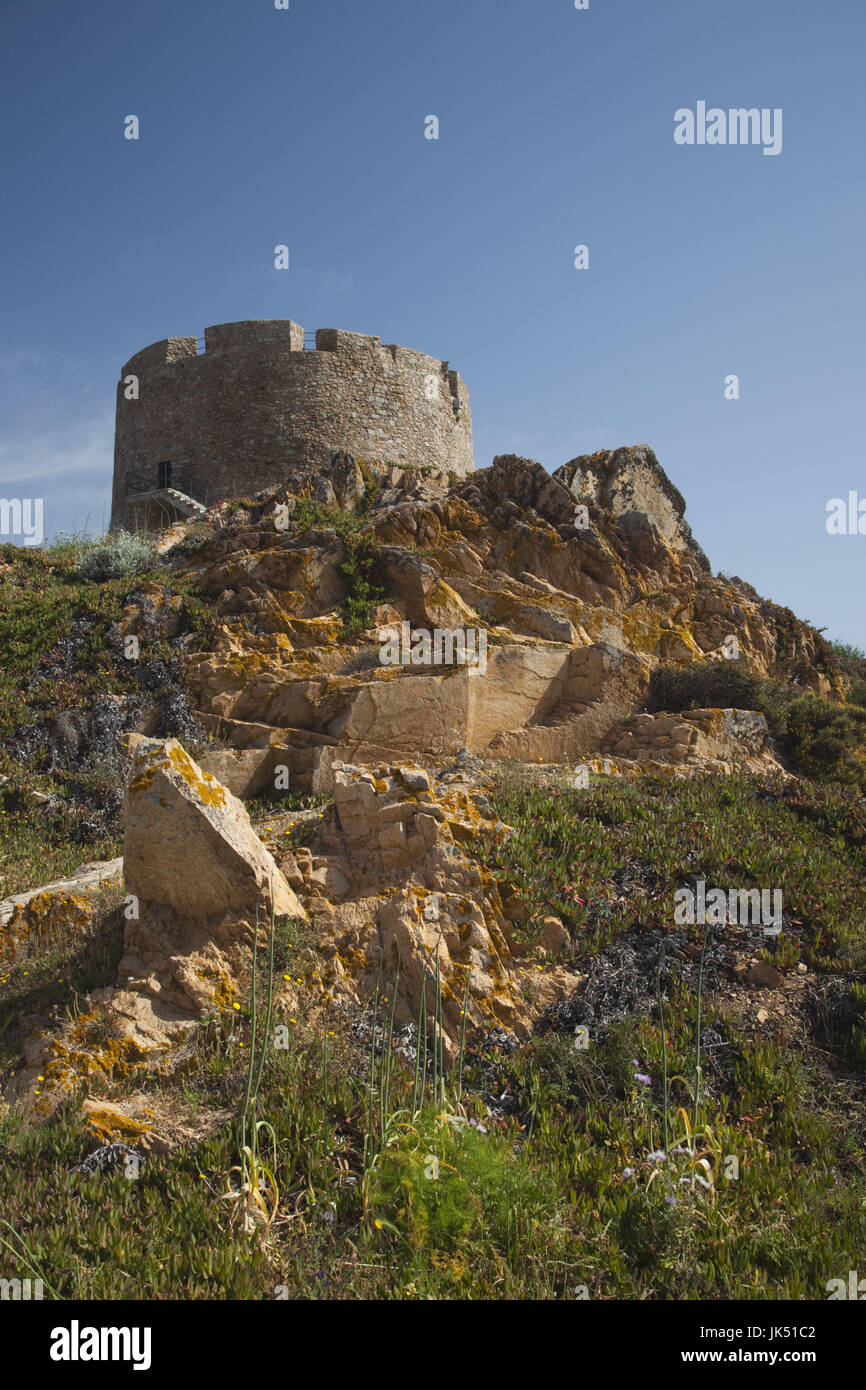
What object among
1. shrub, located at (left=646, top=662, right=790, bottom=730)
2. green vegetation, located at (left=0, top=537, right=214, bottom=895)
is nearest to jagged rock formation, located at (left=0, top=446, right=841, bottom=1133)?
green vegetation, located at (left=0, top=537, right=214, bottom=895)

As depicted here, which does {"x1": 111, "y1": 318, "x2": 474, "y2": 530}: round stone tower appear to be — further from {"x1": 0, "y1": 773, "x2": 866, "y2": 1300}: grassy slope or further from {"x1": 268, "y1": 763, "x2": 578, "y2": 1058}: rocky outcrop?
{"x1": 0, "y1": 773, "x2": 866, "y2": 1300}: grassy slope

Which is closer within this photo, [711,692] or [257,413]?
[711,692]

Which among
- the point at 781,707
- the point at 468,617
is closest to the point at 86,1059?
the point at 468,617

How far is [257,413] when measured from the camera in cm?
2270

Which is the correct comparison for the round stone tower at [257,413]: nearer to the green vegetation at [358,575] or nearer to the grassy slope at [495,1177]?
the green vegetation at [358,575]

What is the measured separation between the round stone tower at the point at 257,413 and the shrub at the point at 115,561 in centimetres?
694

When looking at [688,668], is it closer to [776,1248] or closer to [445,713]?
[445,713]

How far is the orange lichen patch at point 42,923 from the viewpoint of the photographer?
6.04 metres

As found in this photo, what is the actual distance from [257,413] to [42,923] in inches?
758

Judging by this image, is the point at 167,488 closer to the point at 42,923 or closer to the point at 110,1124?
the point at 42,923

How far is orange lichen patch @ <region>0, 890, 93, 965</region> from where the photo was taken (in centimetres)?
604

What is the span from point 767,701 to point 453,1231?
9.68 meters

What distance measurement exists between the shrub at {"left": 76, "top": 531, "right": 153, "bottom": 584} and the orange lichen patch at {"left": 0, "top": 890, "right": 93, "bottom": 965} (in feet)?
31.0

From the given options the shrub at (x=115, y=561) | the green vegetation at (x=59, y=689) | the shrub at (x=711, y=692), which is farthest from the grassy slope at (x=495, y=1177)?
the shrub at (x=115, y=561)
